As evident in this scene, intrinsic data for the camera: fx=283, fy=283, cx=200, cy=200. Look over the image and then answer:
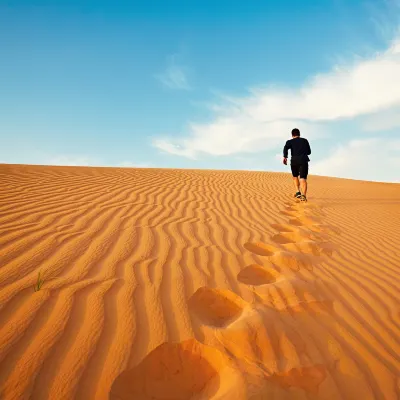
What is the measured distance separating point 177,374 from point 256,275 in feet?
4.81

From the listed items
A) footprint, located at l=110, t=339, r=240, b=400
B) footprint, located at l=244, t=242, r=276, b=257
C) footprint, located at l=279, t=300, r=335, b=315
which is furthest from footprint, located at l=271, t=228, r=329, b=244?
footprint, located at l=110, t=339, r=240, b=400

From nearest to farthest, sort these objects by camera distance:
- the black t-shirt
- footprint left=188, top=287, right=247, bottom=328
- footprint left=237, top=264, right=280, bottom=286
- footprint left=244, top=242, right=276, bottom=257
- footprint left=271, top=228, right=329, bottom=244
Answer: footprint left=188, top=287, right=247, bottom=328
footprint left=237, top=264, right=280, bottom=286
footprint left=244, top=242, right=276, bottom=257
footprint left=271, top=228, right=329, bottom=244
the black t-shirt

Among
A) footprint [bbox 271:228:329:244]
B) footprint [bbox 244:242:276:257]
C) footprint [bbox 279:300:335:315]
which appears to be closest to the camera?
footprint [bbox 279:300:335:315]

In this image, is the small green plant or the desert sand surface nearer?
the desert sand surface

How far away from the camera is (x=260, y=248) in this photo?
3.53 meters

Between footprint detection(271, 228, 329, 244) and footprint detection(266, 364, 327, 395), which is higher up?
footprint detection(271, 228, 329, 244)

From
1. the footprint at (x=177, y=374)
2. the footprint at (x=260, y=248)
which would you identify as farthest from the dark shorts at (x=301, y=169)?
the footprint at (x=177, y=374)

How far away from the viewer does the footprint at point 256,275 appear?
102 inches

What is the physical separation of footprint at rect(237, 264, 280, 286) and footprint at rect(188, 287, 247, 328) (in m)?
0.35

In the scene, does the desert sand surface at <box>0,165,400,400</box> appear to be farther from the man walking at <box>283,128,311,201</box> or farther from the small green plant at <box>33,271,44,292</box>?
the man walking at <box>283,128,311,201</box>

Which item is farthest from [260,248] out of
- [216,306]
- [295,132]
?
[295,132]

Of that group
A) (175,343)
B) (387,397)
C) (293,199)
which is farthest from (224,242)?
(293,199)

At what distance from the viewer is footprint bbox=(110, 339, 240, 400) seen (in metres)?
1.31

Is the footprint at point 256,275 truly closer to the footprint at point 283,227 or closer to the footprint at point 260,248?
the footprint at point 260,248
